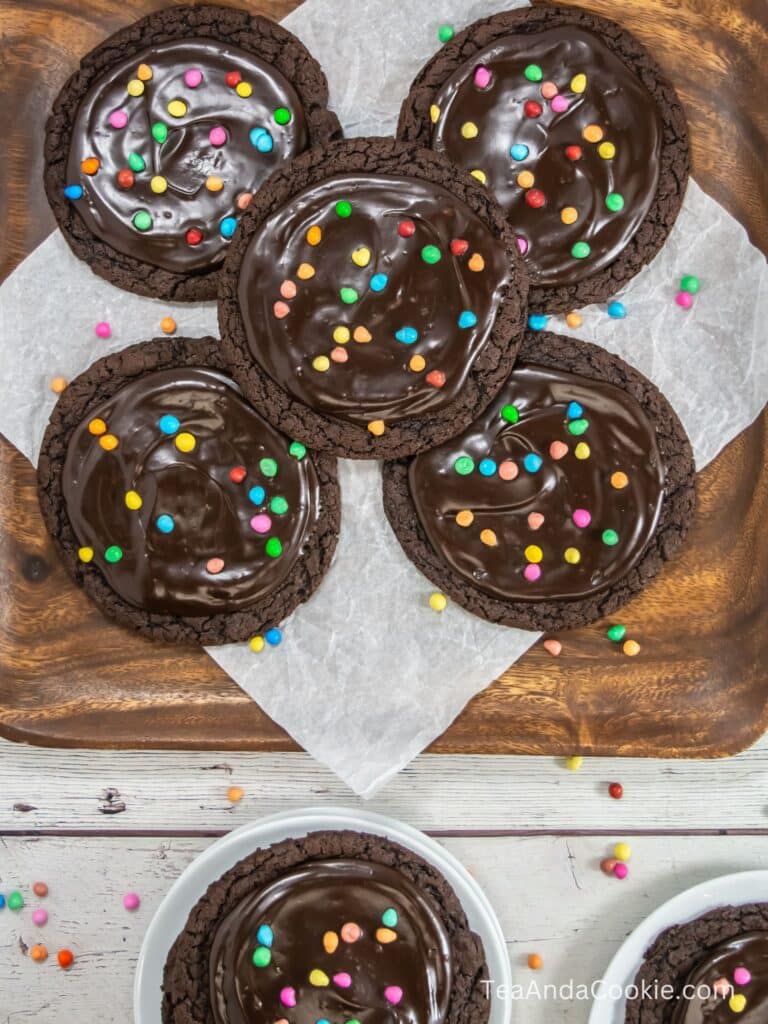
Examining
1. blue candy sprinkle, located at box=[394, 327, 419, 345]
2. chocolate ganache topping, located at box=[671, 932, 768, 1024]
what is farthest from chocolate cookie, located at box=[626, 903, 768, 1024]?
blue candy sprinkle, located at box=[394, 327, 419, 345]

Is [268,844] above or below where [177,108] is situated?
below

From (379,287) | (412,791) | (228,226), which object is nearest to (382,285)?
(379,287)

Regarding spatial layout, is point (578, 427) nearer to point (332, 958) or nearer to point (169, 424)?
point (169, 424)

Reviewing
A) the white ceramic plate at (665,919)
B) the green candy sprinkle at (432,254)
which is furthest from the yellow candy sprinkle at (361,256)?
the white ceramic plate at (665,919)

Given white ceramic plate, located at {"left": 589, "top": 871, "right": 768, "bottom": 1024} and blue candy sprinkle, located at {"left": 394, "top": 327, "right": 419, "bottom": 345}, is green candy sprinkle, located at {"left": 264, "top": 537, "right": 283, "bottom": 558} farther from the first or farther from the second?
white ceramic plate, located at {"left": 589, "top": 871, "right": 768, "bottom": 1024}

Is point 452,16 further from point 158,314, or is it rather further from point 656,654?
point 656,654

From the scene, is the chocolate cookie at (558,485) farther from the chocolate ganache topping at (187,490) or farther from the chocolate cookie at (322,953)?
the chocolate cookie at (322,953)
